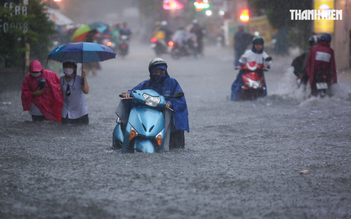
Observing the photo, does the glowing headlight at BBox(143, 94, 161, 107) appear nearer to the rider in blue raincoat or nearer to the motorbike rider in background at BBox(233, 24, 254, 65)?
the rider in blue raincoat

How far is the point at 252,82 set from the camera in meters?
12.1

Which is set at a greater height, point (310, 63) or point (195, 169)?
point (310, 63)

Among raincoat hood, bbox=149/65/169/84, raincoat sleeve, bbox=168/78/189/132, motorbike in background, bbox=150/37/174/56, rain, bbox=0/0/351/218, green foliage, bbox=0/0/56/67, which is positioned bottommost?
rain, bbox=0/0/351/218

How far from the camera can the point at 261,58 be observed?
12.1 meters

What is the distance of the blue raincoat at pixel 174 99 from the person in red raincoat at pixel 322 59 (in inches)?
211

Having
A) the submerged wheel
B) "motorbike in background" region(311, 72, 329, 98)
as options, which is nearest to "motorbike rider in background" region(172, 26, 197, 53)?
"motorbike in background" region(311, 72, 329, 98)

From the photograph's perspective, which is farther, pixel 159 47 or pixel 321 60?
pixel 159 47

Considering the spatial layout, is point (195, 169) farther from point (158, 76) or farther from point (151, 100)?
point (158, 76)

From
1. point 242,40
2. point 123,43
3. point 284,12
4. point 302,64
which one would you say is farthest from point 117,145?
point 123,43

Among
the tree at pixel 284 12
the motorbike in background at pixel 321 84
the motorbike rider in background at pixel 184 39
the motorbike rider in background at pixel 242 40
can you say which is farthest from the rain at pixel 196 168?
the motorbike rider in background at pixel 184 39

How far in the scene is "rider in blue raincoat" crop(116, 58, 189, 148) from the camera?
6469mm

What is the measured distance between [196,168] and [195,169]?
0.05 metres

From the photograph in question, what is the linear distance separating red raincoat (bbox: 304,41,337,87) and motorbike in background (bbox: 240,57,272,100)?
121 centimetres

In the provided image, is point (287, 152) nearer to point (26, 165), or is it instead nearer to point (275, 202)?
point (275, 202)
